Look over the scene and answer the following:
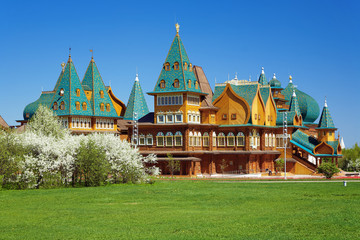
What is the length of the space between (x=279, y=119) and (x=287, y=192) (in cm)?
4471

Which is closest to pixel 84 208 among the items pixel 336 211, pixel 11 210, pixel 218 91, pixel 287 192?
pixel 11 210

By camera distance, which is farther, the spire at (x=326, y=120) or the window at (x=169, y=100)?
the spire at (x=326, y=120)

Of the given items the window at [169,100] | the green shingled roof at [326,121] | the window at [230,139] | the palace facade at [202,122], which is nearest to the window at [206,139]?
the palace facade at [202,122]

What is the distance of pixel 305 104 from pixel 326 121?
16.1 meters

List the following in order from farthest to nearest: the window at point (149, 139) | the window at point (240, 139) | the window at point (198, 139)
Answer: the window at point (240, 139) → the window at point (149, 139) → the window at point (198, 139)

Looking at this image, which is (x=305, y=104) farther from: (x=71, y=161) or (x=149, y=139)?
(x=71, y=161)

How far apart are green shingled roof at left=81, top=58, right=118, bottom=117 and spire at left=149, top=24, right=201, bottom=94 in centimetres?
1358

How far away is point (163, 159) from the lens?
71.9 m

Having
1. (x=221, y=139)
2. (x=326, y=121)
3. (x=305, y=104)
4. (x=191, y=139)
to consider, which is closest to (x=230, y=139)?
(x=221, y=139)

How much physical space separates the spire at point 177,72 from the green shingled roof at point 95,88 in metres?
13.6

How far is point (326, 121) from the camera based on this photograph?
8212 centimetres

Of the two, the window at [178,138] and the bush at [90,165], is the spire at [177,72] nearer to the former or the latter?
the window at [178,138]

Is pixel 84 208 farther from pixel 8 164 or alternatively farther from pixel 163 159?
pixel 163 159

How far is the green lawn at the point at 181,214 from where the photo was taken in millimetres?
23438
